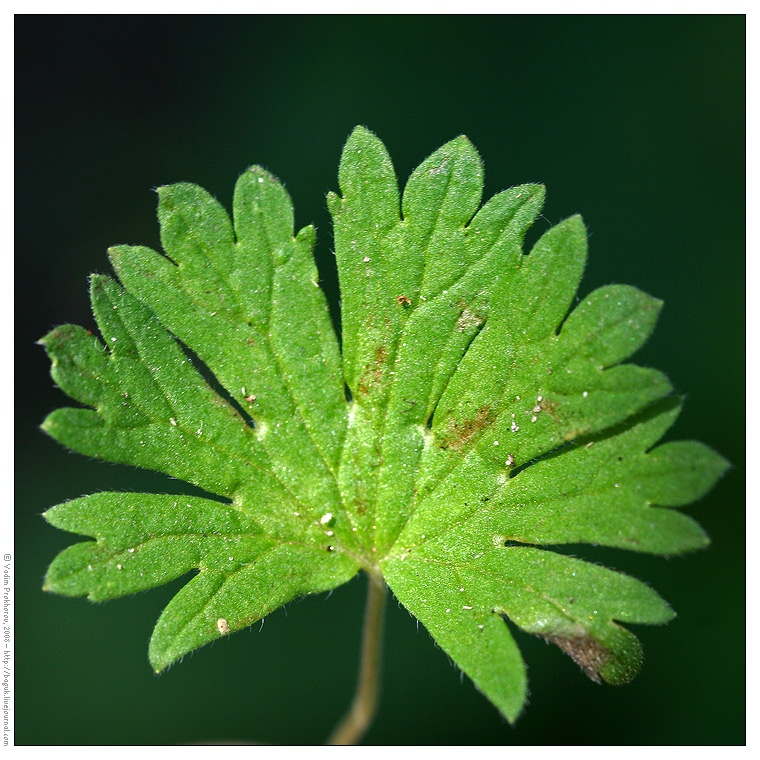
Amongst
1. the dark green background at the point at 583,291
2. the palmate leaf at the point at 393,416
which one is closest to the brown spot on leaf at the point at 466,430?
the palmate leaf at the point at 393,416

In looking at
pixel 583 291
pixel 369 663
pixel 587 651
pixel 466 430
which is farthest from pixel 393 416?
pixel 583 291

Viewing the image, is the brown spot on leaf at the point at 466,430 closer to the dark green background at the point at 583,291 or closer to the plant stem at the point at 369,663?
the plant stem at the point at 369,663

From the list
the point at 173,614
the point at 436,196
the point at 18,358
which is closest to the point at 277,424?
the point at 173,614

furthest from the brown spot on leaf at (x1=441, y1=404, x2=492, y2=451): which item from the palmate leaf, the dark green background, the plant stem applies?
the dark green background

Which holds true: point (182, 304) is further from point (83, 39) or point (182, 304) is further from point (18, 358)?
point (83, 39)

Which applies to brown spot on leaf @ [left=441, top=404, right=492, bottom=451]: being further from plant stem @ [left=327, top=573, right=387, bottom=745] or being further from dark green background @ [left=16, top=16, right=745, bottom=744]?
dark green background @ [left=16, top=16, right=745, bottom=744]

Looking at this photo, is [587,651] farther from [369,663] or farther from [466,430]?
[369,663]
